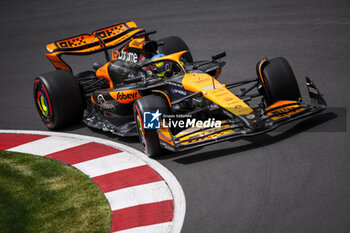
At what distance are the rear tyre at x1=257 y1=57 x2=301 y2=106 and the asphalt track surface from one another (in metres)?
0.49

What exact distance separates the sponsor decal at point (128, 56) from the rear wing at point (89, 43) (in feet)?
0.73

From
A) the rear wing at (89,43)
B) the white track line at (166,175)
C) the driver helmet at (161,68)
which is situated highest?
the rear wing at (89,43)

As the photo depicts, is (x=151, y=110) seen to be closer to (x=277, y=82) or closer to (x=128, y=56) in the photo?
(x=277, y=82)

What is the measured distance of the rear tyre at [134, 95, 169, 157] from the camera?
7.36 m

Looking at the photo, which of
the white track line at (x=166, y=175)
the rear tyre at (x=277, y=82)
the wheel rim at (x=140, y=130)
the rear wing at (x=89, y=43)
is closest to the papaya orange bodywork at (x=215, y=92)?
the rear tyre at (x=277, y=82)

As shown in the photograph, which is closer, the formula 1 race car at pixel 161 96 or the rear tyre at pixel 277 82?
the formula 1 race car at pixel 161 96

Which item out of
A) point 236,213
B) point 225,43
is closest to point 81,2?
point 225,43

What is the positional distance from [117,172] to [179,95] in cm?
161

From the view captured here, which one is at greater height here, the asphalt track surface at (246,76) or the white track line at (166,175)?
the asphalt track surface at (246,76)

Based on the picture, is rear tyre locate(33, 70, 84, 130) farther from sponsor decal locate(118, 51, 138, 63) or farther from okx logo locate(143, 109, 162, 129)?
okx logo locate(143, 109, 162, 129)

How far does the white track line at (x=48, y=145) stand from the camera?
8.41m

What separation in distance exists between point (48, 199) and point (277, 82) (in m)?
3.82

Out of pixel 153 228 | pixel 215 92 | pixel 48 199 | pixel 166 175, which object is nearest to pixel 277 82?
pixel 215 92

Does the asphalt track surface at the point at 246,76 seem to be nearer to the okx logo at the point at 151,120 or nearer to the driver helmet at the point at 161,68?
the okx logo at the point at 151,120
